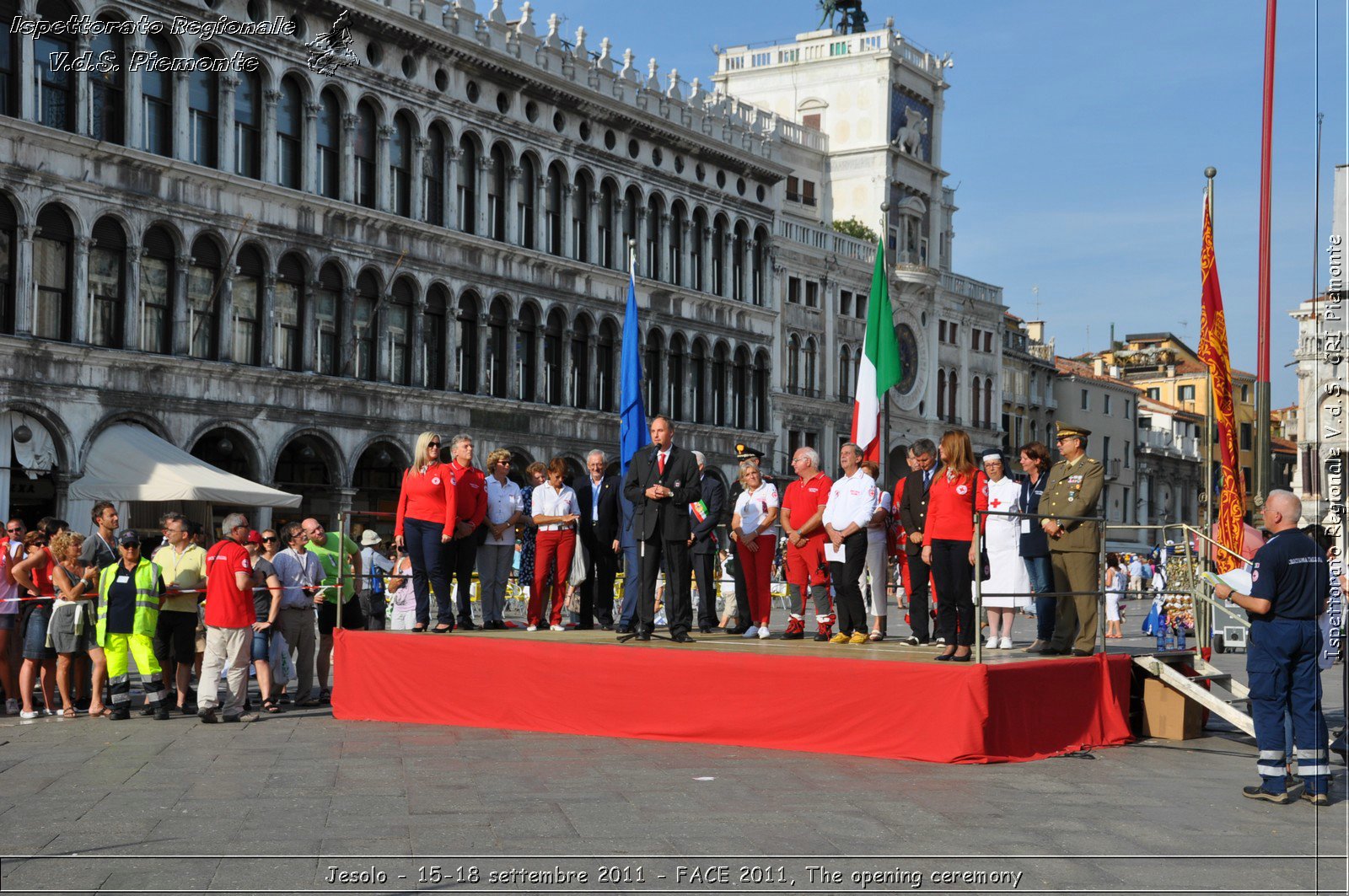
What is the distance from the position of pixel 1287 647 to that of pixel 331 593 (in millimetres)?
9490

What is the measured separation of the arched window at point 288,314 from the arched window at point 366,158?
8.74ft

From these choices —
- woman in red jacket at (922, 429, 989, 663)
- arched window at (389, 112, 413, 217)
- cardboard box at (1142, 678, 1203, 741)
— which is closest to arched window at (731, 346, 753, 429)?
arched window at (389, 112, 413, 217)

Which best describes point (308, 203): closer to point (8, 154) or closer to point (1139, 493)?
point (8, 154)

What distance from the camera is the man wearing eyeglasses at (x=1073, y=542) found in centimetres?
1293

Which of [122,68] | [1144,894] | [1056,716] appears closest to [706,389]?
[122,68]

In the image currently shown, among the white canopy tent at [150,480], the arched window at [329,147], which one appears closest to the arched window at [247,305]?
the arched window at [329,147]

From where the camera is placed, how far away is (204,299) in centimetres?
3319

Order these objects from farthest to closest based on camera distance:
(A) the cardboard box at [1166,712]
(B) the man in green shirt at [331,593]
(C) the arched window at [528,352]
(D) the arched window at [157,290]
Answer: (C) the arched window at [528,352] → (D) the arched window at [157,290] → (B) the man in green shirt at [331,593] → (A) the cardboard box at [1166,712]

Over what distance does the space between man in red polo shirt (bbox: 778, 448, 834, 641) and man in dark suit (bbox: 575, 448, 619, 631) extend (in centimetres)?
173

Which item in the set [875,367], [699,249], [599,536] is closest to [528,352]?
[699,249]

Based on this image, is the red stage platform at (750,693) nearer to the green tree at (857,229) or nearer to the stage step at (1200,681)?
the stage step at (1200,681)

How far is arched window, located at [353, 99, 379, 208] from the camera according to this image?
3719 centimetres

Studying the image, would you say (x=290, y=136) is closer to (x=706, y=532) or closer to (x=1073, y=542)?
(x=706, y=532)

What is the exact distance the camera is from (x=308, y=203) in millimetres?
35375
